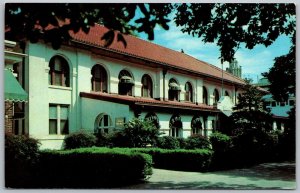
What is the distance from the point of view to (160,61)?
543 inches

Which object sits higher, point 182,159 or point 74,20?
point 74,20

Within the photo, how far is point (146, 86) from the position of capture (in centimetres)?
1475

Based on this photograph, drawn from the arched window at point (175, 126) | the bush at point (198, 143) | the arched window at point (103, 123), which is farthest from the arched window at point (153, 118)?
the arched window at point (103, 123)

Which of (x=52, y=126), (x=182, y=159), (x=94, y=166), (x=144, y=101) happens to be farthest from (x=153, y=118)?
(x=94, y=166)

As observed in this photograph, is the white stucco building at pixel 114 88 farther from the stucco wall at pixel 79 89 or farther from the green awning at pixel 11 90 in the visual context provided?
the green awning at pixel 11 90

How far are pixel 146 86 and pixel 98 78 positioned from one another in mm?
2683

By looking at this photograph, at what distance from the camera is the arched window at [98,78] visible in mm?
12443

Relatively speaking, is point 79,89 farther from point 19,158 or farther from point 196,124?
point 196,124

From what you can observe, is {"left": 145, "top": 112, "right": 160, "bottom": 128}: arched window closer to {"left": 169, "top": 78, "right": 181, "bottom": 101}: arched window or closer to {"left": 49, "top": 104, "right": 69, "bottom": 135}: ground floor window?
{"left": 169, "top": 78, "right": 181, "bottom": 101}: arched window

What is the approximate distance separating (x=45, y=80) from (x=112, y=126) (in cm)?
265

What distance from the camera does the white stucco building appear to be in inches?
377

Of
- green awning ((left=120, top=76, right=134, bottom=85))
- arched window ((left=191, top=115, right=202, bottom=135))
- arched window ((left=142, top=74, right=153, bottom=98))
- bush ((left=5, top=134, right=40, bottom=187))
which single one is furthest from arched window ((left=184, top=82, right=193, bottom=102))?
bush ((left=5, top=134, right=40, bottom=187))

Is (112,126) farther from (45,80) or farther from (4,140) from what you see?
(4,140)

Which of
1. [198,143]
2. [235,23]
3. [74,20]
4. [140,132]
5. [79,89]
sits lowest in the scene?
[198,143]
